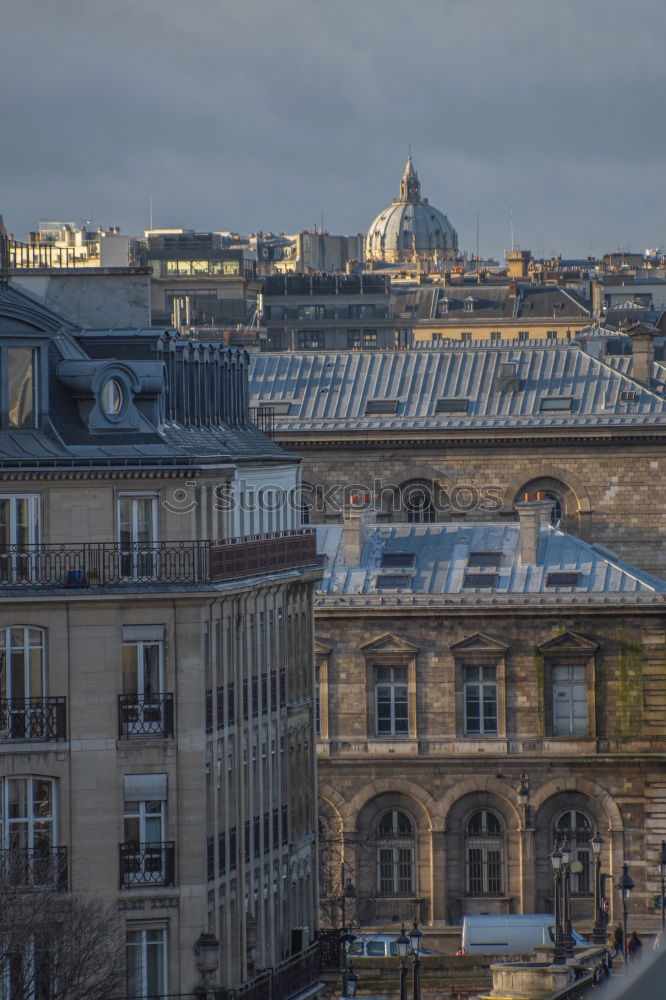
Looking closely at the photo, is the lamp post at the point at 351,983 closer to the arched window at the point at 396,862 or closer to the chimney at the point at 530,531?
the arched window at the point at 396,862

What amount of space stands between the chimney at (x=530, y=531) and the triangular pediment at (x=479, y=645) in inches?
98.8

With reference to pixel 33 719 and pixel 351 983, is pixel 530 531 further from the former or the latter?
pixel 33 719

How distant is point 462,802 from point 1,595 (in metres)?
32.0

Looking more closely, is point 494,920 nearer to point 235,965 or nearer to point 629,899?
point 629,899

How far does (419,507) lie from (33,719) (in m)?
54.1

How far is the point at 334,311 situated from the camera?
621 ft

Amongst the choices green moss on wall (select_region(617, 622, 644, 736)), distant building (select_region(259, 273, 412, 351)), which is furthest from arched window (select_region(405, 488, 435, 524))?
distant building (select_region(259, 273, 412, 351))

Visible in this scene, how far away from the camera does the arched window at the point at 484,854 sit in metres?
A: 73.4

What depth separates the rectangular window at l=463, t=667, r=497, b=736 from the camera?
73.9 m

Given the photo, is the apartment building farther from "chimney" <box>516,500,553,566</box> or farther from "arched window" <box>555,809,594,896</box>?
"chimney" <box>516,500,553,566</box>

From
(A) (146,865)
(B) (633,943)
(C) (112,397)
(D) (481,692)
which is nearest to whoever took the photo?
(A) (146,865)

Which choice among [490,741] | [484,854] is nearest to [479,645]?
[490,741]

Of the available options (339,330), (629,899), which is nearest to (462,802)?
(629,899)

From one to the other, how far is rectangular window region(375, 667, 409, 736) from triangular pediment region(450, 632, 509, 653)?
1.49 metres
